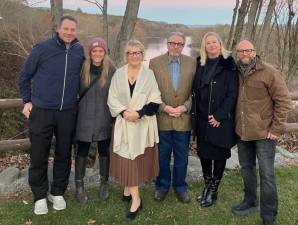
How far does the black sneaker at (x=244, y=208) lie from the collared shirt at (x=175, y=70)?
5.03 ft

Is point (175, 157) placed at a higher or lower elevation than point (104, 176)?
higher

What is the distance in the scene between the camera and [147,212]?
14.6ft

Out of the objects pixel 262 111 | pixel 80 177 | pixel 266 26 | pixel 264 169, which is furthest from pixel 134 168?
pixel 266 26

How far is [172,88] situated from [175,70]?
0.21 m

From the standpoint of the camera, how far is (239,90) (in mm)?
3982

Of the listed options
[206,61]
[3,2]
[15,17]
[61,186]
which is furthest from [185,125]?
[3,2]

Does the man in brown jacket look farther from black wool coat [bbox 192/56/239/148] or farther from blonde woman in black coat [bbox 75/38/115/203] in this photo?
blonde woman in black coat [bbox 75/38/115/203]

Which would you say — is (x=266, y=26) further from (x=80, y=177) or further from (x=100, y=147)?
(x=80, y=177)

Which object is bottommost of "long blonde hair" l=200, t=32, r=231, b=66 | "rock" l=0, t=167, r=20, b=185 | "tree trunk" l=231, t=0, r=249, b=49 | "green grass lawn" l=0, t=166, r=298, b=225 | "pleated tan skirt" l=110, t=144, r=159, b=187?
"green grass lawn" l=0, t=166, r=298, b=225

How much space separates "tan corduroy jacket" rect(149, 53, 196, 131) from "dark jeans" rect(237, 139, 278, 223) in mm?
700

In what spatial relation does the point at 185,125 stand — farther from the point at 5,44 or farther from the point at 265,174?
the point at 5,44

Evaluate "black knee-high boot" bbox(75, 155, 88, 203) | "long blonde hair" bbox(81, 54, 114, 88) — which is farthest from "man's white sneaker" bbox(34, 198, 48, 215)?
"long blonde hair" bbox(81, 54, 114, 88)

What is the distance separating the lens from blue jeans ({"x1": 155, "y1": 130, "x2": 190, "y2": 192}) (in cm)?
446

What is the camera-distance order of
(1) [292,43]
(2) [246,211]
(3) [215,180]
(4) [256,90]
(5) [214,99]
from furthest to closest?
(1) [292,43], (3) [215,180], (2) [246,211], (5) [214,99], (4) [256,90]
